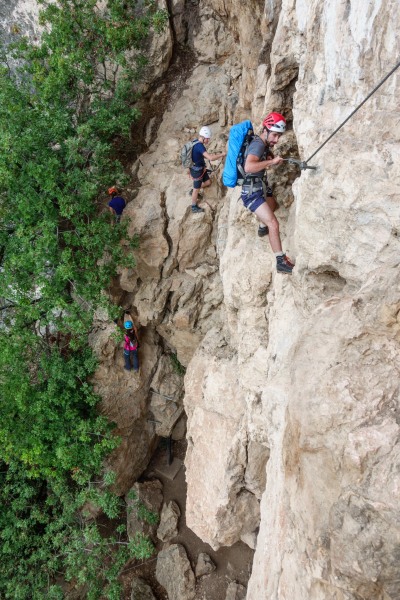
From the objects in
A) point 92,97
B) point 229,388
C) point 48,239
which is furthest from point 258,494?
point 92,97

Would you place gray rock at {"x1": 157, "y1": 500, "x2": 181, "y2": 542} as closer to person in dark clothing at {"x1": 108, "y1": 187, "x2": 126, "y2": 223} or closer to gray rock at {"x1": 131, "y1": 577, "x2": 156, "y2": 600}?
gray rock at {"x1": 131, "y1": 577, "x2": 156, "y2": 600}

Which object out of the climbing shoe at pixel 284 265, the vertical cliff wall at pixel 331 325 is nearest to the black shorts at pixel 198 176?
the vertical cliff wall at pixel 331 325

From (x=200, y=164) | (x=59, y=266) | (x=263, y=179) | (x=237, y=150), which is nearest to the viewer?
(x=237, y=150)

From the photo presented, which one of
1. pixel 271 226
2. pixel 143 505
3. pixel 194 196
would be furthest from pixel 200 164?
pixel 143 505

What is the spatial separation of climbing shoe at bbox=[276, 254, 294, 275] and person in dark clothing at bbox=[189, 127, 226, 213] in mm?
2774

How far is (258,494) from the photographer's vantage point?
8.54 meters

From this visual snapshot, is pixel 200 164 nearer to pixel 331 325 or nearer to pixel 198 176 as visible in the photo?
pixel 198 176

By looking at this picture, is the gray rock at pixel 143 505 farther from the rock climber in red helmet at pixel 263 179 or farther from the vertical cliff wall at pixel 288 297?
the rock climber in red helmet at pixel 263 179

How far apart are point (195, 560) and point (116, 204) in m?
9.99

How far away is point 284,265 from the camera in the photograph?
247 inches

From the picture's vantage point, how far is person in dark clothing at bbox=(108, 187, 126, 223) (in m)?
10.4

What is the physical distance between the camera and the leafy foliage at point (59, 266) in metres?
9.47

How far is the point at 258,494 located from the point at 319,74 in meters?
7.65

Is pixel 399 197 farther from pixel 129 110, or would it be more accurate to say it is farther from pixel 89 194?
pixel 129 110
